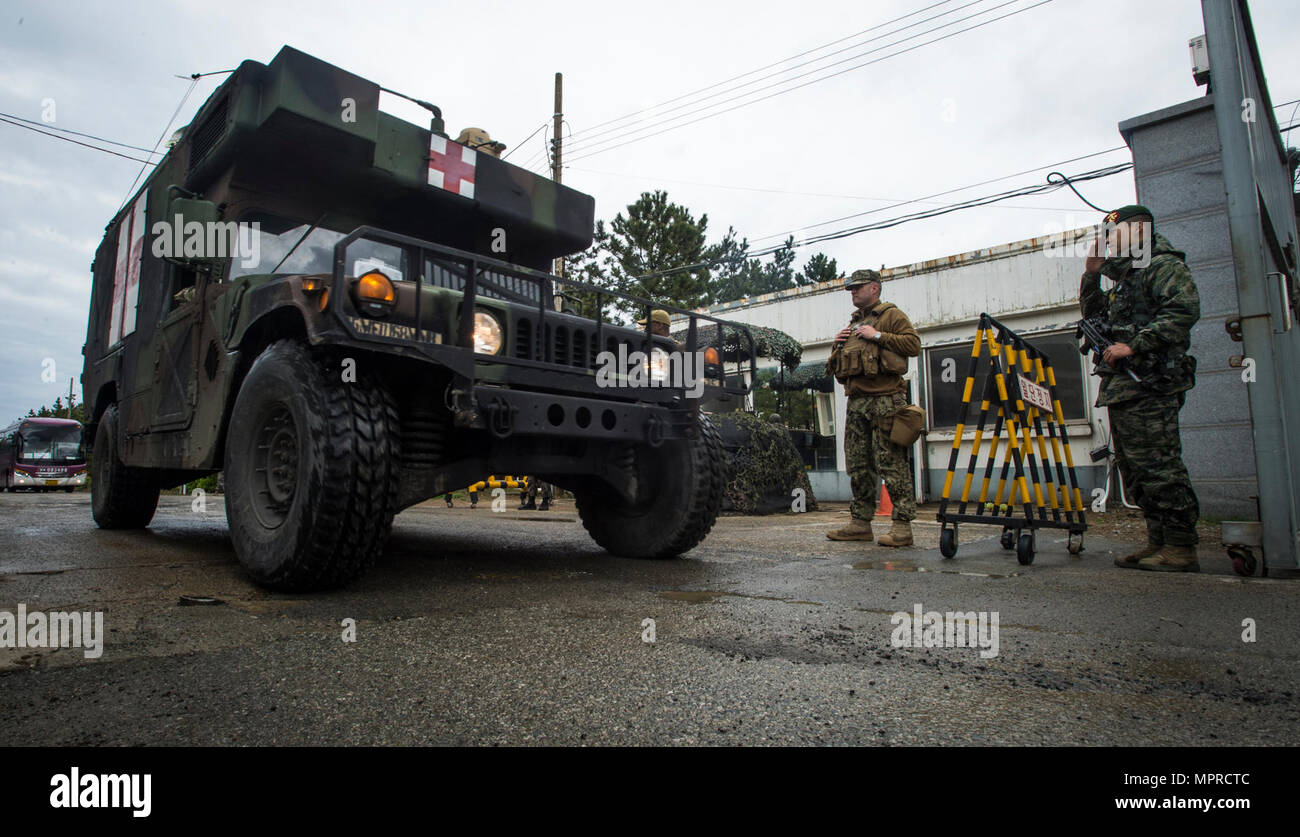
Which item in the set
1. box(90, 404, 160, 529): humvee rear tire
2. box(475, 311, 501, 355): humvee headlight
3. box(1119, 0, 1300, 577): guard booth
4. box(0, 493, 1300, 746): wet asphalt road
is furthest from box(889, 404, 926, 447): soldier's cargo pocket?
box(90, 404, 160, 529): humvee rear tire

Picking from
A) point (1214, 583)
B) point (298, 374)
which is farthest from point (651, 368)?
point (1214, 583)

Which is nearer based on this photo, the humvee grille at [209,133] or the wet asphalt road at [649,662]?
the wet asphalt road at [649,662]

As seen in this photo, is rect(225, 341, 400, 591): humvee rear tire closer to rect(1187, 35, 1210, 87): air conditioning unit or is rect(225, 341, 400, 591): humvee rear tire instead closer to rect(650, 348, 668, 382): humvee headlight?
rect(650, 348, 668, 382): humvee headlight

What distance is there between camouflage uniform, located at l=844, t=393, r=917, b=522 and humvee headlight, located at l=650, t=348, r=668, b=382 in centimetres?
197

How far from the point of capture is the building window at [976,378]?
10.1m

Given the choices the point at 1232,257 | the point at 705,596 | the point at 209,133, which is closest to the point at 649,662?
the point at 705,596

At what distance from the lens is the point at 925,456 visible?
37.1 feet

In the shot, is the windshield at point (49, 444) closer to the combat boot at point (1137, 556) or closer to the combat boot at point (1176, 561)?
the combat boot at point (1137, 556)

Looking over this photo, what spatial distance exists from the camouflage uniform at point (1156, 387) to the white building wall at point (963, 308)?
20.3ft

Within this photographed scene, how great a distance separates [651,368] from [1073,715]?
8.82 feet

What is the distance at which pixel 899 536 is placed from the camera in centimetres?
500

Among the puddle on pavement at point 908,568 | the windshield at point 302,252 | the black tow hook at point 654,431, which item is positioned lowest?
the puddle on pavement at point 908,568

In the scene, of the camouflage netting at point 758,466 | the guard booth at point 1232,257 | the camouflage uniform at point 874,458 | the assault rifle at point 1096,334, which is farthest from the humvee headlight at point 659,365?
the camouflage netting at point 758,466
